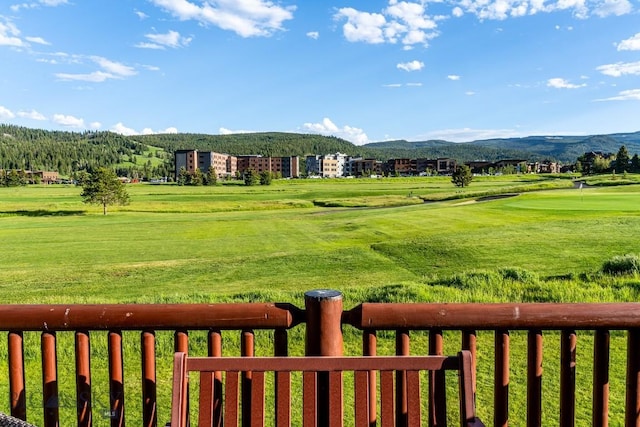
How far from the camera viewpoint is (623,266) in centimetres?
1023

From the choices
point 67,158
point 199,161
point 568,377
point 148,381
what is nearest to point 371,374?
point 568,377

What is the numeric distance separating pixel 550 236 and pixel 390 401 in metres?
19.0

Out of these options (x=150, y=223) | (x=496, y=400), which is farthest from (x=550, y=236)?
(x=150, y=223)

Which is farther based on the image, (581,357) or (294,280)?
(294,280)

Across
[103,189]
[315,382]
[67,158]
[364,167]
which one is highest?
[67,158]

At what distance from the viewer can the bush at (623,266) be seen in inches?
395

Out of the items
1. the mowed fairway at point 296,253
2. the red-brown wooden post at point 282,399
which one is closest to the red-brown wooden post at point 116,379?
the red-brown wooden post at point 282,399

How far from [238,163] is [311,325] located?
571ft

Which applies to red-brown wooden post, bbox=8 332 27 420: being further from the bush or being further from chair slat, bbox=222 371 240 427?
the bush

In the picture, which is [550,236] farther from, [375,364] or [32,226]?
[32,226]

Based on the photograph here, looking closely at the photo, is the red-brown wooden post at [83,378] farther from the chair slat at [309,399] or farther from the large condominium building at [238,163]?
the large condominium building at [238,163]

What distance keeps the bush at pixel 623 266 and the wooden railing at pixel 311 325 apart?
28.0 feet

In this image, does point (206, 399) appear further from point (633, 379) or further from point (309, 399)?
point (633, 379)

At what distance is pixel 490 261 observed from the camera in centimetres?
1606
